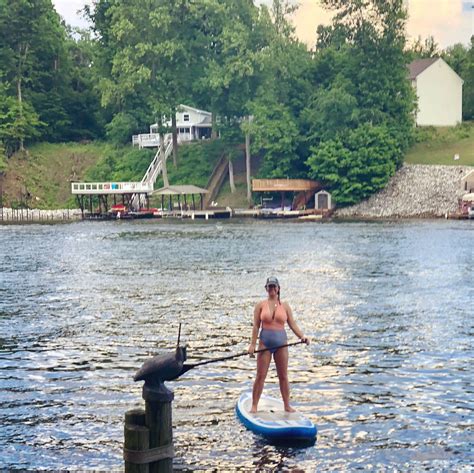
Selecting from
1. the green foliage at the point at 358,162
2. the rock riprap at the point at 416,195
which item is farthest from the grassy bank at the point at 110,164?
the green foliage at the point at 358,162

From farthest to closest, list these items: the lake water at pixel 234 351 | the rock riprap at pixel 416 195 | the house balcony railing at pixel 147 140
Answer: the house balcony railing at pixel 147 140 → the rock riprap at pixel 416 195 → the lake water at pixel 234 351

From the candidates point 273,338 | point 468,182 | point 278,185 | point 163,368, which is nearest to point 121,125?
point 278,185

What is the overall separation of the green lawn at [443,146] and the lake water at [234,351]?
143ft

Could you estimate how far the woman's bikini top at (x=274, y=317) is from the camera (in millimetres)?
14508

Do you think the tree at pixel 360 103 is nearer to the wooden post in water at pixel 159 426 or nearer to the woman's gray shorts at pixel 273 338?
the woman's gray shorts at pixel 273 338

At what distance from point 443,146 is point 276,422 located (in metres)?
85.9

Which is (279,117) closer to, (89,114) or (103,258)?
(89,114)

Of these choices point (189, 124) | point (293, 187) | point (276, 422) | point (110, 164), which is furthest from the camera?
point (189, 124)

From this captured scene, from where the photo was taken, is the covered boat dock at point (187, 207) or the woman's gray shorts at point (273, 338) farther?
the covered boat dock at point (187, 207)

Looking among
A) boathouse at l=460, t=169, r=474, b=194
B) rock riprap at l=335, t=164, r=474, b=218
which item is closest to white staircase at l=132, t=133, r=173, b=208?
rock riprap at l=335, t=164, r=474, b=218

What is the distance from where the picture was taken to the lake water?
1443cm

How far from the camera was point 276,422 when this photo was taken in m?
14.7

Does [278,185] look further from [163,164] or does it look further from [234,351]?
[234,351]

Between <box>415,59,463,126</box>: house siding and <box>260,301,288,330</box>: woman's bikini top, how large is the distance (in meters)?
92.6
